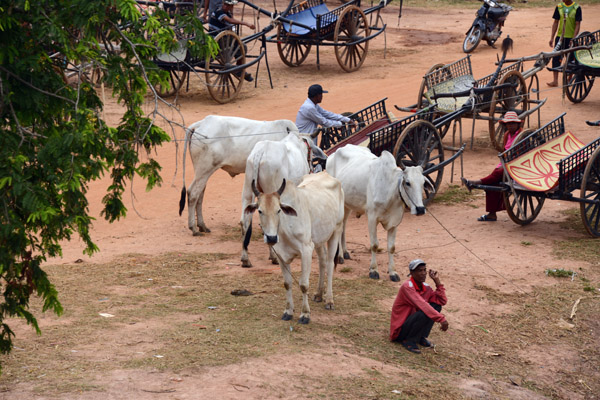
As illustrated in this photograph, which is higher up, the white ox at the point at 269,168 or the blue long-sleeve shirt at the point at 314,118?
the blue long-sleeve shirt at the point at 314,118

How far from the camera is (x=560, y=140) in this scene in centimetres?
1091

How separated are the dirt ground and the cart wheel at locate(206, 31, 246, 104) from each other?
0.32 m

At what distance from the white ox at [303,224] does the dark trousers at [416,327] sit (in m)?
0.94

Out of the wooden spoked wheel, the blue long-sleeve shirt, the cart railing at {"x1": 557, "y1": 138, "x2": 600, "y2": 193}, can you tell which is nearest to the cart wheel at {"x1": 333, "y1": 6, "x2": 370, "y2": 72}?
the blue long-sleeve shirt

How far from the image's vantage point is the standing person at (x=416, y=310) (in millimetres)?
6676

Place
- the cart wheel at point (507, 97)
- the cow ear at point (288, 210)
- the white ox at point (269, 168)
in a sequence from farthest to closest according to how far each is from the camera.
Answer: the cart wheel at point (507, 97)
the white ox at point (269, 168)
the cow ear at point (288, 210)

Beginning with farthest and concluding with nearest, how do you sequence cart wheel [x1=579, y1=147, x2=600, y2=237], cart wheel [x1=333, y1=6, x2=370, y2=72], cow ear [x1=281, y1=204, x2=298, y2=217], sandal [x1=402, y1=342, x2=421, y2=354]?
1. cart wheel [x1=333, y1=6, x2=370, y2=72]
2. cart wheel [x1=579, y1=147, x2=600, y2=237]
3. sandal [x1=402, y1=342, x2=421, y2=354]
4. cow ear [x1=281, y1=204, x2=298, y2=217]

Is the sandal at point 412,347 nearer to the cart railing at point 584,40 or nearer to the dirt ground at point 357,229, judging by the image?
the dirt ground at point 357,229

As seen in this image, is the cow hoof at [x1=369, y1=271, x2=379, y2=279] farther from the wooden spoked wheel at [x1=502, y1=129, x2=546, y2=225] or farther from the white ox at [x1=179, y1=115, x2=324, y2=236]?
the wooden spoked wheel at [x1=502, y1=129, x2=546, y2=225]

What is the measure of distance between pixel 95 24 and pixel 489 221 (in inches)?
297

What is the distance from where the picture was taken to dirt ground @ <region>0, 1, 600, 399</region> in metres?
6.09

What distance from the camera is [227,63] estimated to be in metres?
16.6

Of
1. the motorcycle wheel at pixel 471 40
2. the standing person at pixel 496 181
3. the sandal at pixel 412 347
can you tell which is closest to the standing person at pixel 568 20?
the motorcycle wheel at pixel 471 40

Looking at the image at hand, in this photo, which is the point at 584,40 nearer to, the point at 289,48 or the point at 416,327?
the point at 289,48
